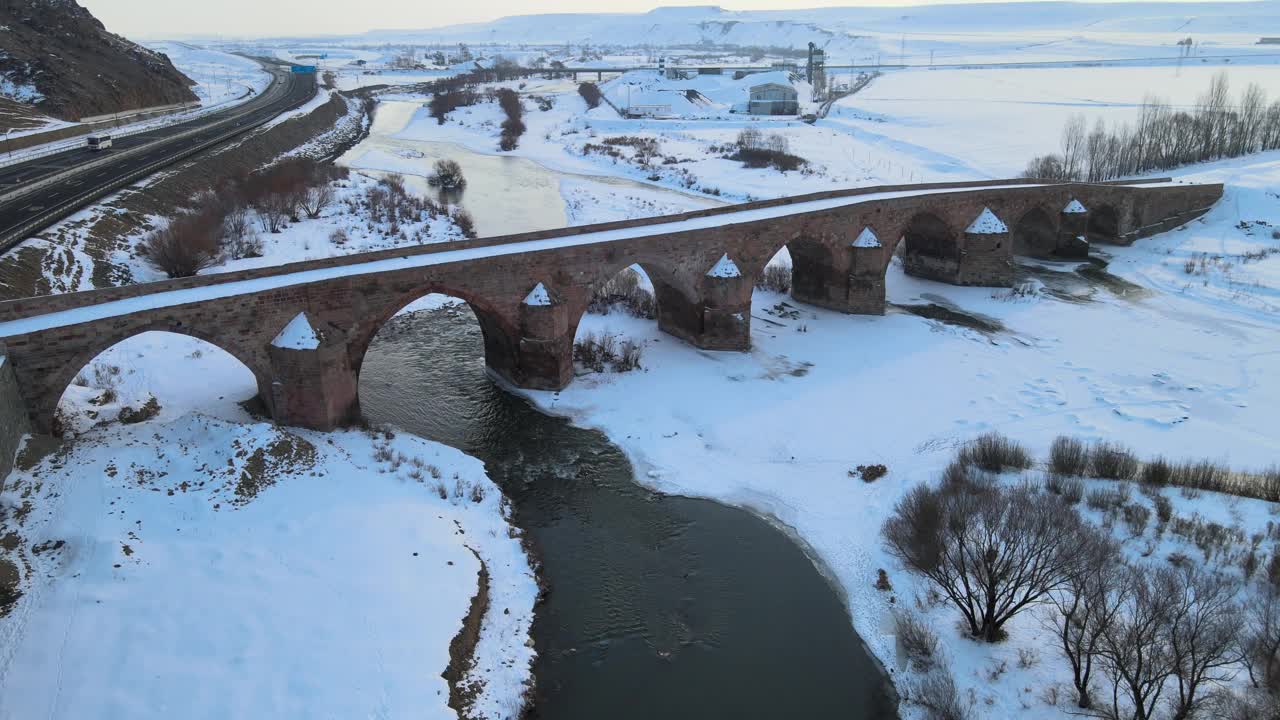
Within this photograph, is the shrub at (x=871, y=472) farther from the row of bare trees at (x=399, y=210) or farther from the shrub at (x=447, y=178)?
the shrub at (x=447, y=178)

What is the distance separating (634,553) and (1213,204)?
37947 mm

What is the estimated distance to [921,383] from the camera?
993 inches

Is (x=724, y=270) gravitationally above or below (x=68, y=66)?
A: below

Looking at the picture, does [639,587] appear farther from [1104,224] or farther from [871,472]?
[1104,224]

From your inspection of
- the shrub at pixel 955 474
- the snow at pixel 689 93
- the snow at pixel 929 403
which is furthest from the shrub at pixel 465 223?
the snow at pixel 689 93

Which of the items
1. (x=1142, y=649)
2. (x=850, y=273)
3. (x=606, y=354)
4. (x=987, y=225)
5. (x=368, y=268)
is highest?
(x=368, y=268)

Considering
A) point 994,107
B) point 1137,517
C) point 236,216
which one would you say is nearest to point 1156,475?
point 1137,517

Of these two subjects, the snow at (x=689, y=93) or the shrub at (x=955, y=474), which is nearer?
the shrub at (x=955, y=474)

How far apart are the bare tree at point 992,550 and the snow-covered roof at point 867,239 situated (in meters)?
15.8

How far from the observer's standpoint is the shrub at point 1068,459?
19.1m

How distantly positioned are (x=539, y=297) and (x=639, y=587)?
387 inches

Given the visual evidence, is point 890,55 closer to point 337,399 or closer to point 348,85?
point 348,85

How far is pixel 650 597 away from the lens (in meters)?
16.2

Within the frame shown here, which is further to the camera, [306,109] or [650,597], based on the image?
[306,109]
